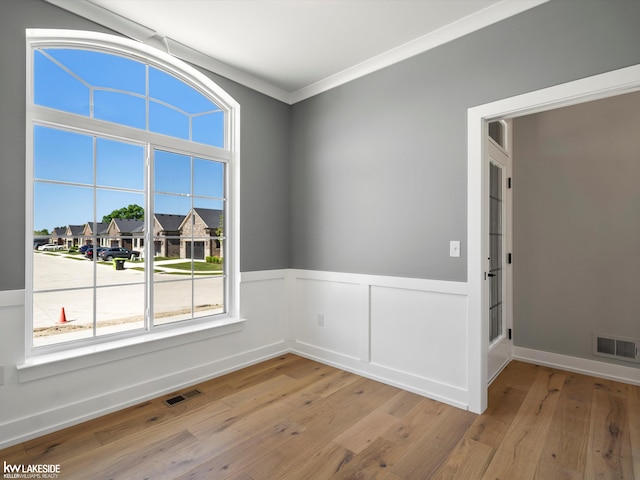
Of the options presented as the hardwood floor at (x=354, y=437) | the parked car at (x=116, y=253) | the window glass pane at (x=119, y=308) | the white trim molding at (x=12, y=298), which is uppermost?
the parked car at (x=116, y=253)

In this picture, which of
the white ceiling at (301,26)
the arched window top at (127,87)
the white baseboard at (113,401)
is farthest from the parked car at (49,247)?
the white ceiling at (301,26)

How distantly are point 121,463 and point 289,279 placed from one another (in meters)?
2.15

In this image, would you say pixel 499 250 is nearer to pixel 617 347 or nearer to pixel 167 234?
pixel 617 347

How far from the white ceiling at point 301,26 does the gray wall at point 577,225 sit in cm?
154

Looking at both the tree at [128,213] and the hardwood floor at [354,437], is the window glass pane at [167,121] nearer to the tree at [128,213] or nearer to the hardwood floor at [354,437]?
the tree at [128,213]

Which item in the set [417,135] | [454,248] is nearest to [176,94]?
[417,135]

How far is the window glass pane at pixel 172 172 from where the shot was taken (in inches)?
111

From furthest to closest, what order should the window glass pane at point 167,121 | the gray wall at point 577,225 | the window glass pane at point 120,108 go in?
the gray wall at point 577,225
the window glass pane at point 167,121
the window glass pane at point 120,108

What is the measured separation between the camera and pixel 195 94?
3105 millimetres

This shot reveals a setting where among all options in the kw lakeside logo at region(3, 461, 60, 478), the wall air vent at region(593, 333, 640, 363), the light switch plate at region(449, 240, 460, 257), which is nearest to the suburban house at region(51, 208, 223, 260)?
the kw lakeside logo at region(3, 461, 60, 478)

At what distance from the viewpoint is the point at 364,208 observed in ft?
10.2

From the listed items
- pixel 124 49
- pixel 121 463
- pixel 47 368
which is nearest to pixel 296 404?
pixel 121 463

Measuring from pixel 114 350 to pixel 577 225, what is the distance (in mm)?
4075

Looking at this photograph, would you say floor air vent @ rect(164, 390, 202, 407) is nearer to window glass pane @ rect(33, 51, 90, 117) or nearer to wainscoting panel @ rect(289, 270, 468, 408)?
wainscoting panel @ rect(289, 270, 468, 408)
